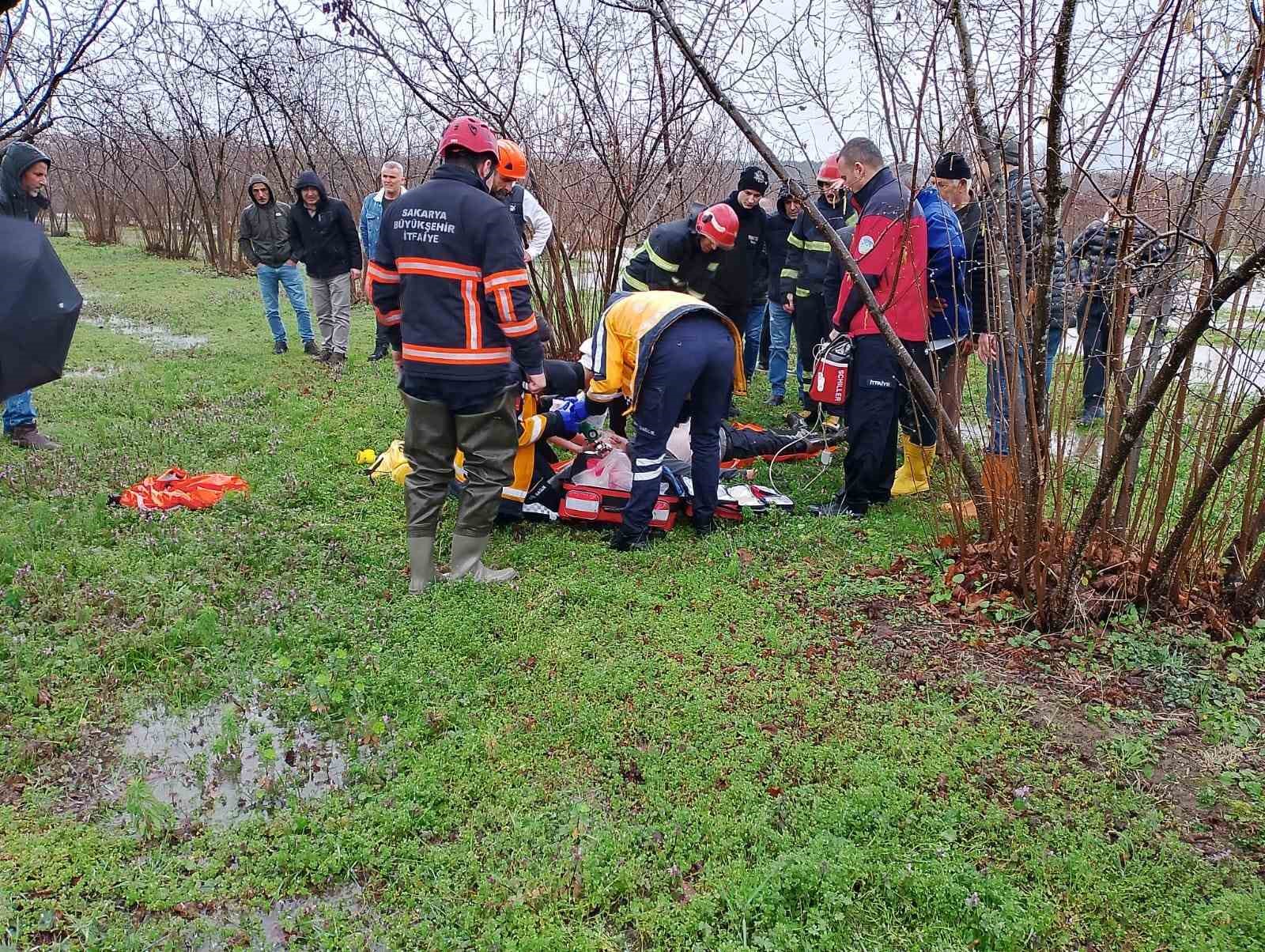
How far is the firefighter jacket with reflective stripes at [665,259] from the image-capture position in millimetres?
5391

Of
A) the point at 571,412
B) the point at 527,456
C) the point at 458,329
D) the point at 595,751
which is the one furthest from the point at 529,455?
the point at 595,751

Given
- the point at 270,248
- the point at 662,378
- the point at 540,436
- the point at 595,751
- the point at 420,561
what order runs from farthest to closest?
the point at 270,248 < the point at 540,436 < the point at 662,378 < the point at 420,561 < the point at 595,751

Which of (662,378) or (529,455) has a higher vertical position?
(662,378)

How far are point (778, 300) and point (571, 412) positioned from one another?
10.2ft

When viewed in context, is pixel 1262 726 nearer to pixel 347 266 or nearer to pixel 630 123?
pixel 630 123

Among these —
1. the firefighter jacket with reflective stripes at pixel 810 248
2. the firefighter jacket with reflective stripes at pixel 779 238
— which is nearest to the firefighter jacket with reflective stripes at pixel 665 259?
the firefighter jacket with reflective stripes at pixel 810 248

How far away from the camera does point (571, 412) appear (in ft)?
16.2

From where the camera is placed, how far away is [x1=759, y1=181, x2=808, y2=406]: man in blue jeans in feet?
22.8

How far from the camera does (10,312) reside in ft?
8.53

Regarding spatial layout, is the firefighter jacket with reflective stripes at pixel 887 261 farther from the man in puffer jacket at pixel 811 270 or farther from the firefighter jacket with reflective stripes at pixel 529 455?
the firefighter jacket with reflective stripes at pixel 529 455

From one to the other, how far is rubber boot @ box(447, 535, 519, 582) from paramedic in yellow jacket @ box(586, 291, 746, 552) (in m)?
0.73

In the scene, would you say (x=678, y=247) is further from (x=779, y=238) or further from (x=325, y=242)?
(x=325, y=242)

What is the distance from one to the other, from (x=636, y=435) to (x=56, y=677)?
2782 mm

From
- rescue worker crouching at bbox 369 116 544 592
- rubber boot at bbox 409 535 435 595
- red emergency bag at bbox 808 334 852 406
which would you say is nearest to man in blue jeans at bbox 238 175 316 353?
rescue worker crouching at bbox 369 116 544 592
